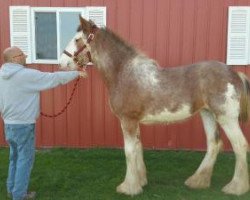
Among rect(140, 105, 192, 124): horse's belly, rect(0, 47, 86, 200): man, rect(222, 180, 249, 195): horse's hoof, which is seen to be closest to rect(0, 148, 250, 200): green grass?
rect(222, 180, 249, 195): horse's hoof

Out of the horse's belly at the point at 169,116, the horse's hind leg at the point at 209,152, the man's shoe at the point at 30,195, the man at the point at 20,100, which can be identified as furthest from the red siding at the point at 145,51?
the man at the point at 20,100

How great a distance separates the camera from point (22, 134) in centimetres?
455

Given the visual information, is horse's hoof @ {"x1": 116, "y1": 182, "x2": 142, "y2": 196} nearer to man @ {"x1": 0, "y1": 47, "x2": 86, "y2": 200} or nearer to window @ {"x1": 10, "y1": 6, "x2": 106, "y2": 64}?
man @ {"x1": 0, "y1": 47, "x2": 86, "y2": 200}

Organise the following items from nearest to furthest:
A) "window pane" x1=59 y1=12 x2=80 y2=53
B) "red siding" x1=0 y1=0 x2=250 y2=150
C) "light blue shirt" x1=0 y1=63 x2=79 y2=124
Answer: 1. "light blue shirt" x1=0 y1=63 x2=79 y2=124
2. "red siding" x1=0 y1=0 x2=250 y2=150
3. "window pane" x1=59 y1=12 x2=80 y2=53

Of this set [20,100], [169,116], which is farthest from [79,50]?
[169,116]

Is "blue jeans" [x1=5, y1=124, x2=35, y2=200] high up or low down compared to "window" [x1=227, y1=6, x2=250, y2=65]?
down

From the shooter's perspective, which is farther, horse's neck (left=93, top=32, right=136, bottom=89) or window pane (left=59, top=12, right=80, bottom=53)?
window pane (left=59, top=12, right=80, bottom=53)

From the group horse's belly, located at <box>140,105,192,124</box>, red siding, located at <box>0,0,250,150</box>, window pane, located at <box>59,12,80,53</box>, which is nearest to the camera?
horse's belly, located at <box>140,105,192,124</box>

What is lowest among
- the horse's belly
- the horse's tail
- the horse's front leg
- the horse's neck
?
the horse's front leg

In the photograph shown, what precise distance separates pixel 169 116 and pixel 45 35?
2.99 m

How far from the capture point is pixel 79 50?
16.4 feet

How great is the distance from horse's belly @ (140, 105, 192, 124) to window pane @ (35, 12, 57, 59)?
2.63 meters

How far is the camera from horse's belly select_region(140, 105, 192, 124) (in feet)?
16.2

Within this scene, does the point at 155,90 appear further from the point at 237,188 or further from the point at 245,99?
the point at 237,188
